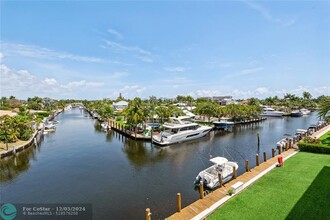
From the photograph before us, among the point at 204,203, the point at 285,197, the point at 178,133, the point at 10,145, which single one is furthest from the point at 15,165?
the point at 285,197

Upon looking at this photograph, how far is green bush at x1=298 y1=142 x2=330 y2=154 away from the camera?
1987cm

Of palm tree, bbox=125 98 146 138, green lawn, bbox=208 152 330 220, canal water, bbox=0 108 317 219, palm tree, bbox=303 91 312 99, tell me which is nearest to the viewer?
green lawn, bbox=208 152 330 220

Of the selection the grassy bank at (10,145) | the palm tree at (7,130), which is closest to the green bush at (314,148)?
the grassy bank at (10,145)

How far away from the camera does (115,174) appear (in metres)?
20.2

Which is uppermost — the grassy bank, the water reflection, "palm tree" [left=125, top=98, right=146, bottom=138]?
"palm tree" [left=125, top=98, right=146, bottom=138]

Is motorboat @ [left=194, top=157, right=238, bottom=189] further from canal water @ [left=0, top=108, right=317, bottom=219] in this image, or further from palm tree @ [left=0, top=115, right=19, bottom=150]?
palm tree @ [left=0, top=115, right=19, bottom=150]

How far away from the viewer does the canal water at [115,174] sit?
14664 mm

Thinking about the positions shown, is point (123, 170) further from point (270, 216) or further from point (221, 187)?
point (270, 216)

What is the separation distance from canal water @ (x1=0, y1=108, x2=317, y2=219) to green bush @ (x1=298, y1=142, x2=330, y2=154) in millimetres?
4491

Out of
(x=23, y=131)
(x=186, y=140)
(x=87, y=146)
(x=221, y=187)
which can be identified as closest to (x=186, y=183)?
(x=221, y=187)

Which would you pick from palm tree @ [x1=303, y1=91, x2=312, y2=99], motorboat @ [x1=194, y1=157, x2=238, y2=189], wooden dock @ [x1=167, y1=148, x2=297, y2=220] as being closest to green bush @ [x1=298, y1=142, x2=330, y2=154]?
wooden dock @ [x1=167, y1=148, x2=297, y2=220]

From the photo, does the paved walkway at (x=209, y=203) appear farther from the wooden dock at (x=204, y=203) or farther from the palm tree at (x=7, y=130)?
the palm tree at (x=7, y=130)

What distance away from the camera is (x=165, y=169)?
21.3 metres

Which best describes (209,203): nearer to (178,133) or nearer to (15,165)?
(178,133)
